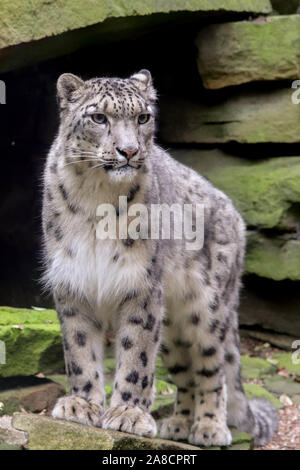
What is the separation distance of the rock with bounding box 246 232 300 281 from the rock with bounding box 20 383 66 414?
239 cm

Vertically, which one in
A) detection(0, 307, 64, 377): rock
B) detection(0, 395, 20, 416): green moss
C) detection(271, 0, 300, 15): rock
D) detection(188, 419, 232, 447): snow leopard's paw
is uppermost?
detection(271, 0, 300, 15): rock

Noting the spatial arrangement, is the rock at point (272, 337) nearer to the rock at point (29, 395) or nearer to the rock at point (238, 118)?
the rock at point (238, 118)

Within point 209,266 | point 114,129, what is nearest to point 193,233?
point 209,266

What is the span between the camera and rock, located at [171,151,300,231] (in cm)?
727

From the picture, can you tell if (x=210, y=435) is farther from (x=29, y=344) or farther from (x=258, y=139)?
(x=258, y=139)

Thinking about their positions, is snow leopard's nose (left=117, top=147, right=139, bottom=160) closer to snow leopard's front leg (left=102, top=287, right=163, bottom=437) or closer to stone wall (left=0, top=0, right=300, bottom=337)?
snow leopard's front leg (left=102, top=287, right=163, bottom=437)

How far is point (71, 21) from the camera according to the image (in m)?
5.79

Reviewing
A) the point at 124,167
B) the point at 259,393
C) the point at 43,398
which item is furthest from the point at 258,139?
the point at 124,167

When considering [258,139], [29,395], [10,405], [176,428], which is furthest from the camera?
[258,139]

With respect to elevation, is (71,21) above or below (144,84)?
above

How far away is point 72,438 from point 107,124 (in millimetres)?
1607

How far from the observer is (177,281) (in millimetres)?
5113

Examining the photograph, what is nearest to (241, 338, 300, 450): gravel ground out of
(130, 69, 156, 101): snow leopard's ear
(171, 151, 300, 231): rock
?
(171, 151, 300, 231): rock

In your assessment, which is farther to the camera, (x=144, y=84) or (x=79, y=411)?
(x=144, y=84)
